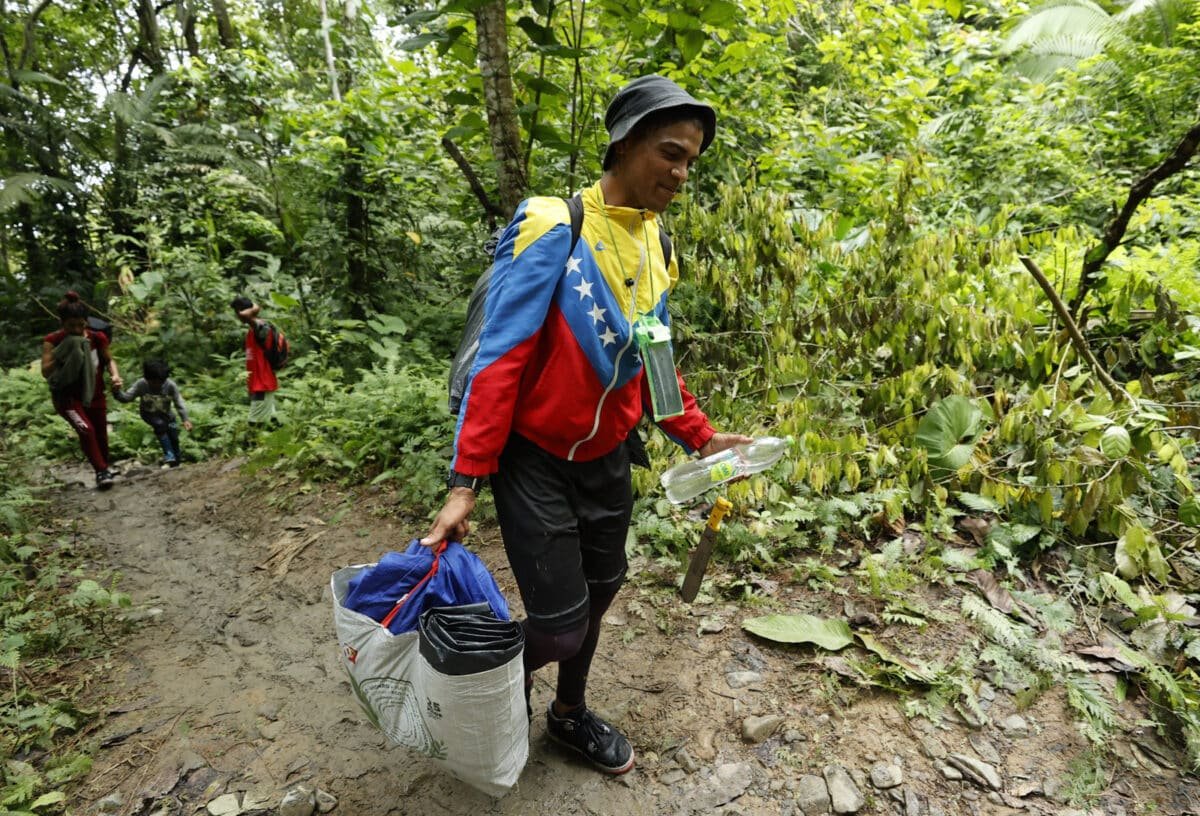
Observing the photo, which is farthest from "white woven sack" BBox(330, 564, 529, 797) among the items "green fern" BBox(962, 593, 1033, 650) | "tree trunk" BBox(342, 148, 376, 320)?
"tree trunk" BBox(342, 148, 376, 320)

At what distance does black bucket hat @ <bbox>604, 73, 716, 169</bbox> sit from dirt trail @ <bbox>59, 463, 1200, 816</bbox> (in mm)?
2269

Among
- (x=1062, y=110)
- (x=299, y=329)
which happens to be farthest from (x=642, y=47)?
(x=1062, y=110)

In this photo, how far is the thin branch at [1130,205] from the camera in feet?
10.6

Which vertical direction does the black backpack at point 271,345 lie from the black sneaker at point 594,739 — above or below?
above

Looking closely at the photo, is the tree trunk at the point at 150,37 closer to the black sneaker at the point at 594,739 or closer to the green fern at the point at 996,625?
the black sneaker at the point at 594,739

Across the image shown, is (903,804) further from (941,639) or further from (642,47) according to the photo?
(642,47)

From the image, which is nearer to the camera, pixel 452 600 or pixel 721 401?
pixel 452 600

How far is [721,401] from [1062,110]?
28.1ft

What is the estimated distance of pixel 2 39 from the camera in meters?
13.2

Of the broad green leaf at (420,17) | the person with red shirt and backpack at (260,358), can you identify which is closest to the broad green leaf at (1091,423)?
the broad green leaf at (420,17)

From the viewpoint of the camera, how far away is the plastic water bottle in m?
2.48

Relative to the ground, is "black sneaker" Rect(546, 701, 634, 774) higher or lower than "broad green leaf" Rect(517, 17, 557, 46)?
lower

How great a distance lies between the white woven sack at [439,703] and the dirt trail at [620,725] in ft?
1.64

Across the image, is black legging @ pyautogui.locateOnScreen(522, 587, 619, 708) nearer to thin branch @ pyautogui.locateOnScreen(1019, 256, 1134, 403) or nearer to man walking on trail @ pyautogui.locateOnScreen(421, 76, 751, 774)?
man walking on trail @ pyautogui.locateOnScreen(421, 76, 751, 774)
